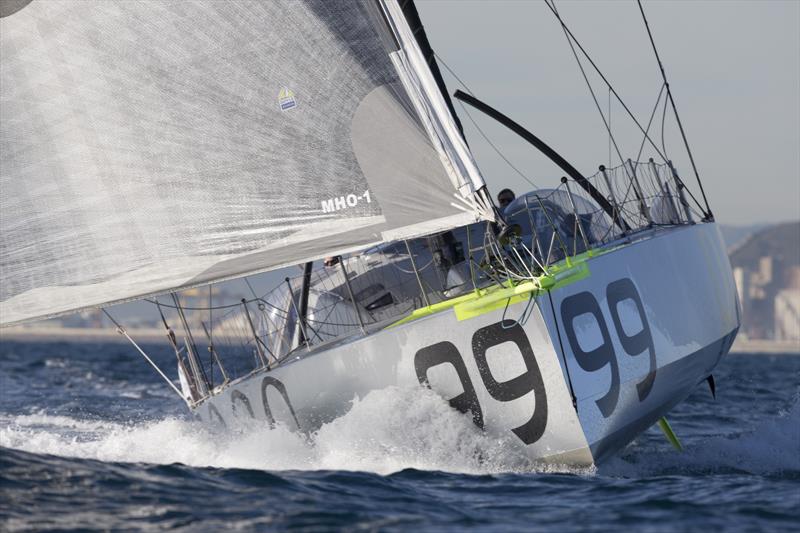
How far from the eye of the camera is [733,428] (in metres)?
11.4

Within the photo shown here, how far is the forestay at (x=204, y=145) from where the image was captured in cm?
733

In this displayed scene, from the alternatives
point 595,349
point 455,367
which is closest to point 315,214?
point 455,367

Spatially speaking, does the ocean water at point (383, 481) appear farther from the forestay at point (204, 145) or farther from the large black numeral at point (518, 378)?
the forestay at point (204, 145)

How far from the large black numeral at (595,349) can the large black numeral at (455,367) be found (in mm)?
642

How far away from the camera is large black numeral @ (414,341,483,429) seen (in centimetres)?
714

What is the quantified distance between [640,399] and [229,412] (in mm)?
2890

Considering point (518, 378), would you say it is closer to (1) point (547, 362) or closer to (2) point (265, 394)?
(1) point (547, 362)

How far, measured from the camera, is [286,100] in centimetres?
750

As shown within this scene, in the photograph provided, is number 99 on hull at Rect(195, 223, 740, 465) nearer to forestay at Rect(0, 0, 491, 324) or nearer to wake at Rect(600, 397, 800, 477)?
wake at Rect(600, 397, 800, 477)

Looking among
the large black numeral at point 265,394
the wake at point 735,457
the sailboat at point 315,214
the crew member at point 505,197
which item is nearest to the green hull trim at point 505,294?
the sailboat at point 315,214

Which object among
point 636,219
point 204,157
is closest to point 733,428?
point 636,219

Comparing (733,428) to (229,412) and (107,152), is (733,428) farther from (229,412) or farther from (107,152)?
(107,152)

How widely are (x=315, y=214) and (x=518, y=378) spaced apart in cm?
159

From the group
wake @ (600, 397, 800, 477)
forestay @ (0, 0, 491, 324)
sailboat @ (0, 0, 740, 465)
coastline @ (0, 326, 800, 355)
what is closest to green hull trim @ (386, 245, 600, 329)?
sailboat @ (0, 0, 740, 465)
